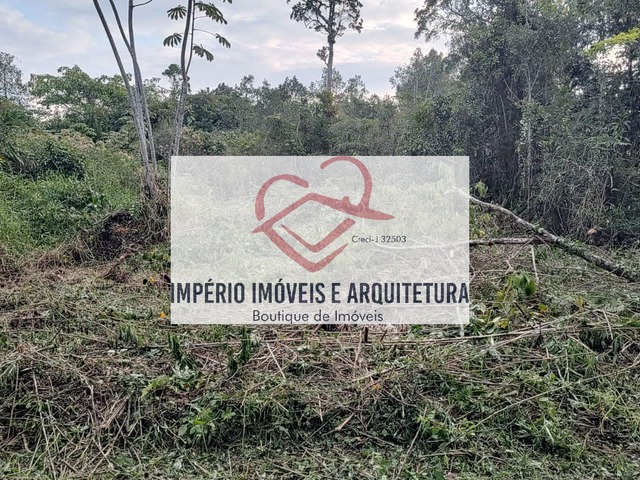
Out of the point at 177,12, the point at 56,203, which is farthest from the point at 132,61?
the point at 56,203

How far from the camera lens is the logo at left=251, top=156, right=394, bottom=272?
402cm

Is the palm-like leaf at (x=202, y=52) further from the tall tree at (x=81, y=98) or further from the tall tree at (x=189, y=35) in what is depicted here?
the tall tree at (x=81, y=98)

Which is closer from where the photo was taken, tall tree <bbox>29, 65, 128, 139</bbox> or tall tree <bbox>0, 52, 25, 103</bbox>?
tall tree <bbox>29, 65, 128, 139</bbox>

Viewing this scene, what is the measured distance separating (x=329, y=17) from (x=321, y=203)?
8.66m

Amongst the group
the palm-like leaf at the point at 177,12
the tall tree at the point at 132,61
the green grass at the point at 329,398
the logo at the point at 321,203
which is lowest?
the green grass at the point at 329,398

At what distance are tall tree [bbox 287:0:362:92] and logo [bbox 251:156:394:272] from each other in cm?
695

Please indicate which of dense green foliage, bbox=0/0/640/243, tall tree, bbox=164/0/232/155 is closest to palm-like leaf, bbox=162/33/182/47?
tall tree, bbox=164/0/232/155

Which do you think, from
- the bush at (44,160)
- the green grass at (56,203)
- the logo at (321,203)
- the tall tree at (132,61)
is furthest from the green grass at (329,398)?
the bush at (44,160)

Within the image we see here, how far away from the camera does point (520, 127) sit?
22.4ft

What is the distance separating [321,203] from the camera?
16.5 feet

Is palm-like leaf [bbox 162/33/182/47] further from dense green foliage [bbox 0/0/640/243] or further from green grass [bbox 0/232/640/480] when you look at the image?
green grass [bbox 0/232/640/480]

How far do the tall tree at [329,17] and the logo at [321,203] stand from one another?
6.95 m

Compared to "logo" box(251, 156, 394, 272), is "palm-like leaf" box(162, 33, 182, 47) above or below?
above

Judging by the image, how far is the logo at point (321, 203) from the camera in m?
4.02
